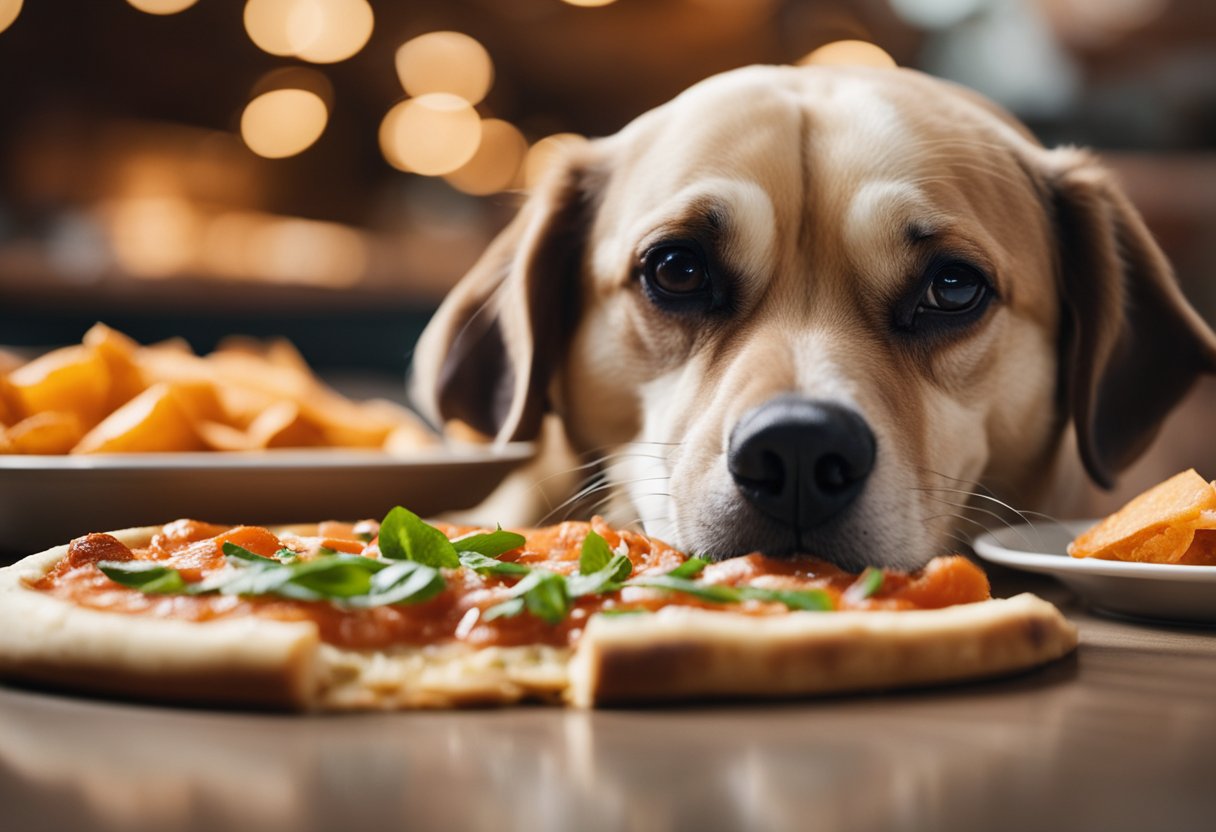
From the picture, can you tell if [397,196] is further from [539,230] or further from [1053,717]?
[1053,717]

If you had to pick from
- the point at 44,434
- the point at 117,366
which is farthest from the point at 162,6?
the point at 44,434

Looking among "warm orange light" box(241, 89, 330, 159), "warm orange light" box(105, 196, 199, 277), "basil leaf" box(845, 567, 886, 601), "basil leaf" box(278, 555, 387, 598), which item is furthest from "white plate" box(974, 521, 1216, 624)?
"warm orange light" box(241, 89, 330, 159)

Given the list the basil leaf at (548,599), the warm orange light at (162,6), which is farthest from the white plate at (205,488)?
the warm orange light at (162,6)

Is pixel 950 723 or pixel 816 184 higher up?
pixel 816 184

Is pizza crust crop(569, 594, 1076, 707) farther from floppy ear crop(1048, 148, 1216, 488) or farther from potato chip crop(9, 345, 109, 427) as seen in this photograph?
potato chip crop(9, 345, 109, 427)

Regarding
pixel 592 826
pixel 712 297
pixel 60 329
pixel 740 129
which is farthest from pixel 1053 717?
pixel 60 329

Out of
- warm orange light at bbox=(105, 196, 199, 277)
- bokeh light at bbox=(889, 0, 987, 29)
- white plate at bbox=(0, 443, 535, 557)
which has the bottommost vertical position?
white plate at bbox=(0, 443, 535, 557)
